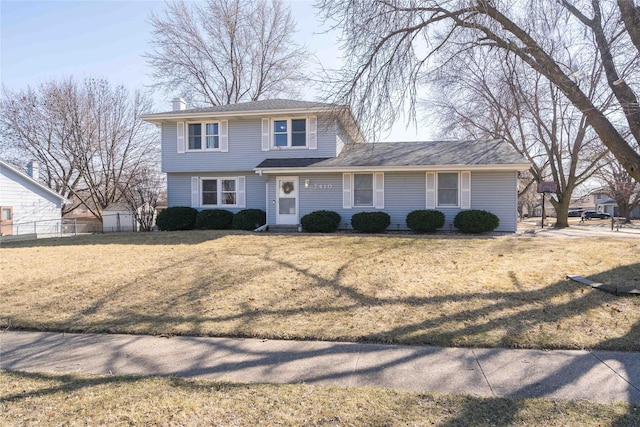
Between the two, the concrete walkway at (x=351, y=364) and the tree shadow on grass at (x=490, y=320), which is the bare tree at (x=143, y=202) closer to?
the tree shadow on grass at (x=490, y=320)

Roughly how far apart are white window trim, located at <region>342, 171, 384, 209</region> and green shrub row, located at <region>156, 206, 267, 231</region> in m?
3.72

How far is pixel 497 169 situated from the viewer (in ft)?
44.6

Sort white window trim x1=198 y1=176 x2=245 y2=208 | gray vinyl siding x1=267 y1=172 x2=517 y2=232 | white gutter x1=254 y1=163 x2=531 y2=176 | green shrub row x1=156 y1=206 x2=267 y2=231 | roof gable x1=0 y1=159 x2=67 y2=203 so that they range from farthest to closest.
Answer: roof gable x1=0 y1=159 x2=67 y2=203 → white window trim x1=198 y1=176 x2=245 y2=208 → green shrub row x1=156 y1=206 x2=267 y2=231 → gray vinyl siding x1=267 y1=172 x2=517 y2=232 → white gutter x1=254 y1=163 x2=531 y2=176

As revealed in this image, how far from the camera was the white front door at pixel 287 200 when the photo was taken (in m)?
15.7

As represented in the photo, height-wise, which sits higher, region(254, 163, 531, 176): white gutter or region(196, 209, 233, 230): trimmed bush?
region(254, 163, 531, 176): white gutter

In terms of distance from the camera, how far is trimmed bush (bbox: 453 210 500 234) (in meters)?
13.4

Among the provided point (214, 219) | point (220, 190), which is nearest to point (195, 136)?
point (220, 190)

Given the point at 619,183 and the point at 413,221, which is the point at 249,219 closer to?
the point at 413,221

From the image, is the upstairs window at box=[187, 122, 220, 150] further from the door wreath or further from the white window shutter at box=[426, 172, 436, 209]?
the white window shutter at box=[426, 172, 436, 209]

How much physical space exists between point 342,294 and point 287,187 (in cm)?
1025

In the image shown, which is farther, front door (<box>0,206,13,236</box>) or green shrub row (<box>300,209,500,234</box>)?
front door (<box>0,206,13,236</box>)

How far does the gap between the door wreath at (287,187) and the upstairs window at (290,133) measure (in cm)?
179

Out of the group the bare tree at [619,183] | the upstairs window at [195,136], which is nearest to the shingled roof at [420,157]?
the upstairs window at [195,136]

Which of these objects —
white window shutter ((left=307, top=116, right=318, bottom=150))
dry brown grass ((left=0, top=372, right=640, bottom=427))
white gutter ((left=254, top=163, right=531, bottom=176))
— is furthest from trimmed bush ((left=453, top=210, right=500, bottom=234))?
dry brown grass ((left=0, top=372, right=640, bottom=427))
